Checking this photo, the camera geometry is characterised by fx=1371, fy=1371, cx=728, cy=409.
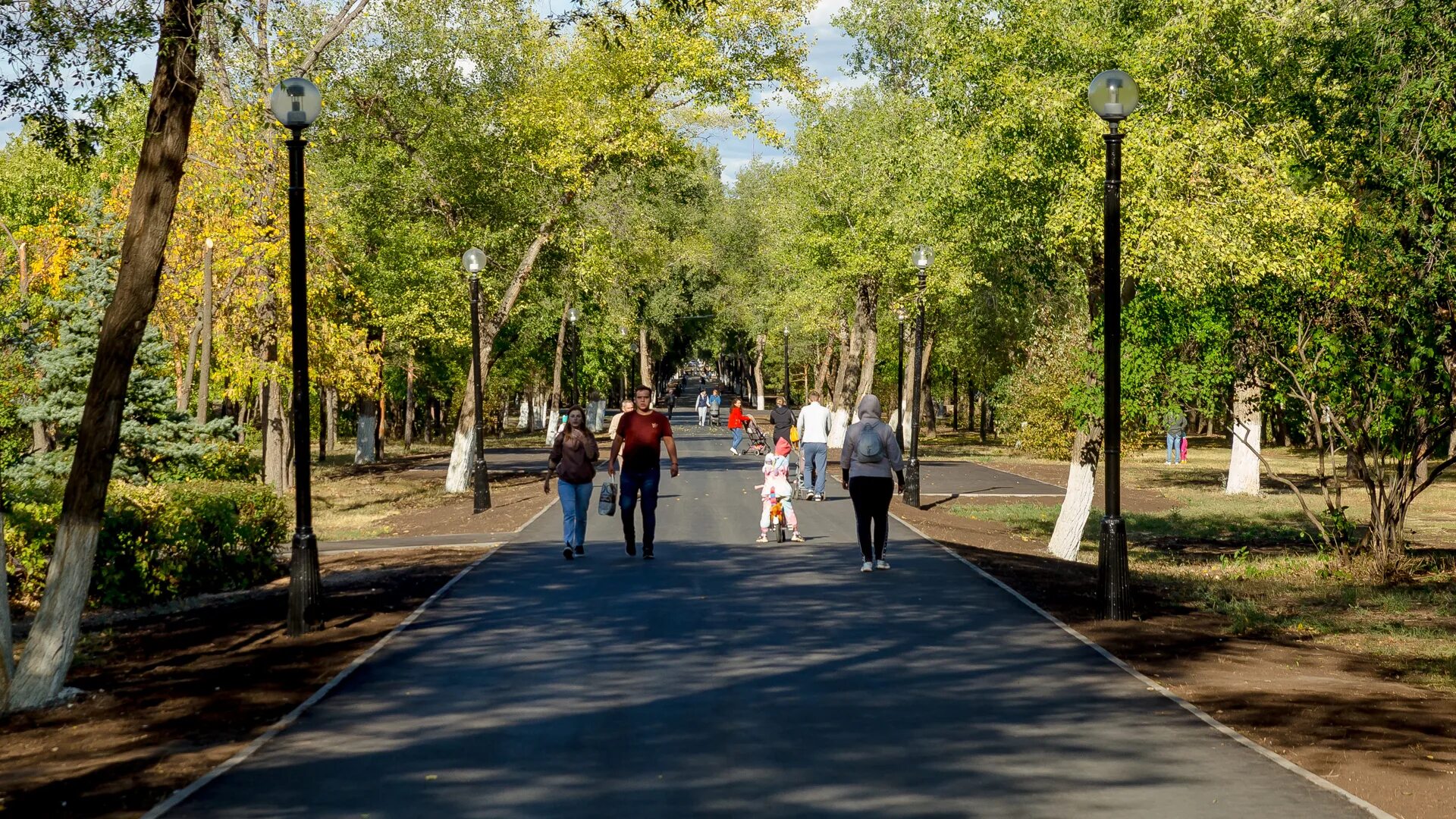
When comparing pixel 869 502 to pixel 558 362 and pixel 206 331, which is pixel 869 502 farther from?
pixel 558 362

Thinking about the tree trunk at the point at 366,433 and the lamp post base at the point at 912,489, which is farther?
the tree trunk at the point at 366,433

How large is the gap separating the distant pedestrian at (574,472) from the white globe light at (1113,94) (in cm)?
719

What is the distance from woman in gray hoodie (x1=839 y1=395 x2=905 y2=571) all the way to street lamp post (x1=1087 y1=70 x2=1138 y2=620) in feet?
10.3

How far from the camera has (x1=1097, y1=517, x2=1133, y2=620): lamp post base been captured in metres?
12.5

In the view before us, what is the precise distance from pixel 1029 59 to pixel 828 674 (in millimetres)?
15243

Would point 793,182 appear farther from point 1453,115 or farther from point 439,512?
point 1453,115

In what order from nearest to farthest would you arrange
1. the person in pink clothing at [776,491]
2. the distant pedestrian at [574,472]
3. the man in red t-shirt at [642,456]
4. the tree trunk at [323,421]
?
1. the man in red t-shirt at [642,456]
2. the distant pedestrian at [574,472]
3. the person in pink clothing at [776,491]
4. the tree trunk at [323,421]

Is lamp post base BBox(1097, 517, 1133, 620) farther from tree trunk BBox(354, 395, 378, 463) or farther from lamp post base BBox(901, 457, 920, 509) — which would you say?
tree trunk BBox(354, 395, 378, 463)

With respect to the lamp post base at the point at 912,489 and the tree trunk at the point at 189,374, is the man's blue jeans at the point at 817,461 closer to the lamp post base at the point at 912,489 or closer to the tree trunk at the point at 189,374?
the lamp post base at the point at 912,489

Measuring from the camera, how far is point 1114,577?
1246 centimetres

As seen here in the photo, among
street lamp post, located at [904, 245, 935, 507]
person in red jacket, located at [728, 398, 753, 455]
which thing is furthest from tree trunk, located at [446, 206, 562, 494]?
person in red jacket, located at [728, 398, 753, 455]

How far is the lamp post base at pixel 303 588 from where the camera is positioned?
11984 millimetres

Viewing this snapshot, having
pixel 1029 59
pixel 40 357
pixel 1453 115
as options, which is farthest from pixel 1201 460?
pixel 40 357

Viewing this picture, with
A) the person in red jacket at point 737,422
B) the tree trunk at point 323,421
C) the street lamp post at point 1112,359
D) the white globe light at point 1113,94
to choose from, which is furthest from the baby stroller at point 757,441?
the white globe light at point 1113,94
